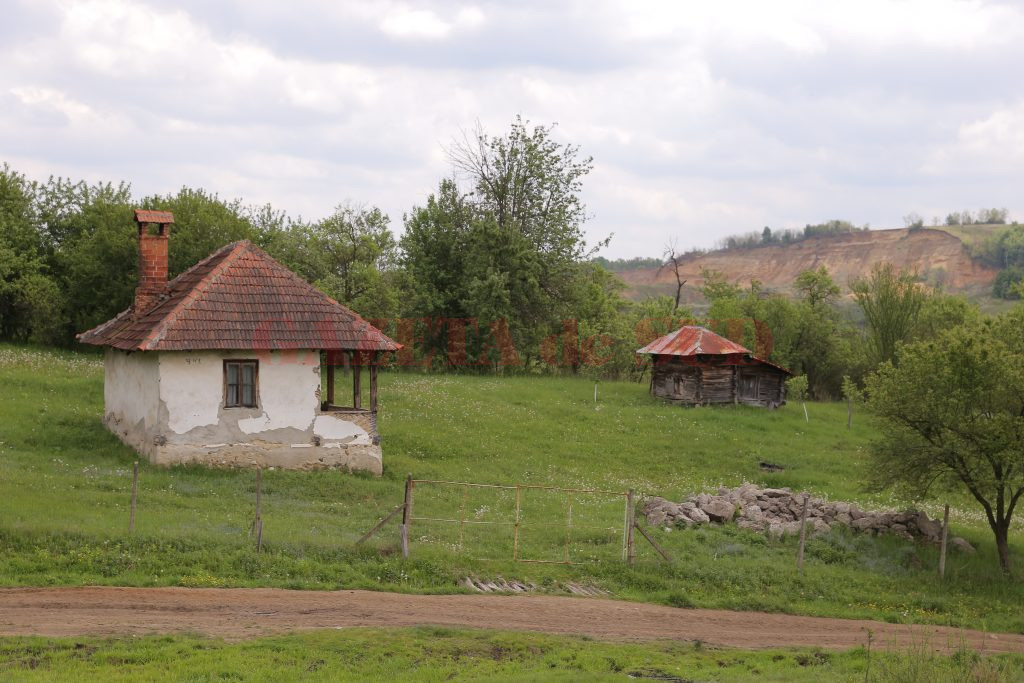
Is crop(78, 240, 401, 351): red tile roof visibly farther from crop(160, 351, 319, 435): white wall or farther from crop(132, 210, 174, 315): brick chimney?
crop(160, 351, 319, 435): white wall

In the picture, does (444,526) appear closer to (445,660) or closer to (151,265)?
(445,660)

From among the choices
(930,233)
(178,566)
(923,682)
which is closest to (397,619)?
(178,566)

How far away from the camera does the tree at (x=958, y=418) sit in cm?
2077

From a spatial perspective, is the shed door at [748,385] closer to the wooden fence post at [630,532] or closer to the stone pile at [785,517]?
the stone pile at [785,517]

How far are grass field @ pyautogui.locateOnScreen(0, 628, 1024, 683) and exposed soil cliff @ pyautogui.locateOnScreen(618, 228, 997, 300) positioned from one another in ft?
442

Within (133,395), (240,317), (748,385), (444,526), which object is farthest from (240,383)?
(748,385)

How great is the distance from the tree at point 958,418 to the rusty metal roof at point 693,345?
2189 centimetres

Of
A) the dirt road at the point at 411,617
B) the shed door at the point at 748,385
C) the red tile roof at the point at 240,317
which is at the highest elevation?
the red tile roof at the point at 240,317

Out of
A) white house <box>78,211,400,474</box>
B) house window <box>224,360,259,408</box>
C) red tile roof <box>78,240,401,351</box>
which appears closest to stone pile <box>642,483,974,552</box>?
white house <box>78,211,400,474</box>

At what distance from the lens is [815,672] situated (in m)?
13.9

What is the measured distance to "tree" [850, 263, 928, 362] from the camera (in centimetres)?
5806

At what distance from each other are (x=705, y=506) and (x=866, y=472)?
4.12 meters

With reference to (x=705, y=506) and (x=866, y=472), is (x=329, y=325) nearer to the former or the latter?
(x=705, y=506)

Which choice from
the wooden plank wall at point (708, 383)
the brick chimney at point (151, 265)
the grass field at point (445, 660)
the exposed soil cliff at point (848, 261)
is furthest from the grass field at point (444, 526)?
the exposed soil cliff at point (848, 261)
